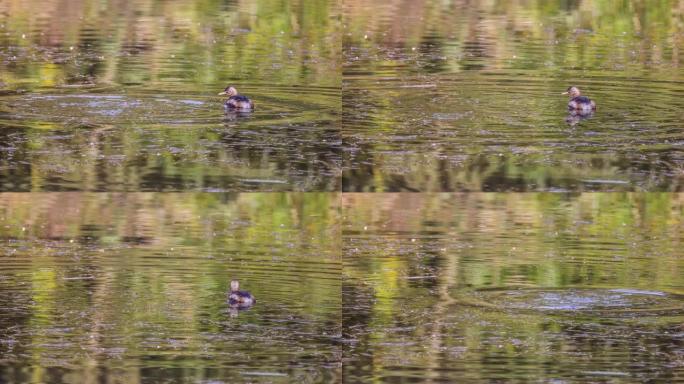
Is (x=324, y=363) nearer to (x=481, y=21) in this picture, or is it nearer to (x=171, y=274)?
(x=171, y=274)

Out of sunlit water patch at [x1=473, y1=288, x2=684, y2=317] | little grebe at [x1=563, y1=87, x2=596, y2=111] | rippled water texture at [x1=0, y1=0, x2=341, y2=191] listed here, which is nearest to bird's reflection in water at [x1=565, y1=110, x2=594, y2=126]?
little grebe at [x1=563, y1=87, x2=596, y2=111]

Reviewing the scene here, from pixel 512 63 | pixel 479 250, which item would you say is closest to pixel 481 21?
pixel 512 63

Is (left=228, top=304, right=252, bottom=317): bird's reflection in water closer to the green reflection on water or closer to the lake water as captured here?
the lake water

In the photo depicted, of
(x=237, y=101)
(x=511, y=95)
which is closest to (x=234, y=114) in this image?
(x=237, y=101)

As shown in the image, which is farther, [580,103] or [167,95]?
[167,95]

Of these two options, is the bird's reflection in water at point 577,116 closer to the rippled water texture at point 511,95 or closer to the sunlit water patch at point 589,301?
the rippled water texture at point 511,95

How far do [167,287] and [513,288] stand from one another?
1.84 m

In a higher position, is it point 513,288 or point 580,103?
point 580,103

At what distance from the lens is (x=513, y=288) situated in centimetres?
957

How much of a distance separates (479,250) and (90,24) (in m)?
2.86

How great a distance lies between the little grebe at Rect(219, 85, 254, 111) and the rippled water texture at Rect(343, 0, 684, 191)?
1.81 feet

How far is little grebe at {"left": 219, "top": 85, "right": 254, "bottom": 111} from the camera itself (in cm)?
987

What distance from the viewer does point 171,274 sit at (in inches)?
383

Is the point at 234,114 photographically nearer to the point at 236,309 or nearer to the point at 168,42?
the point at 236,309
